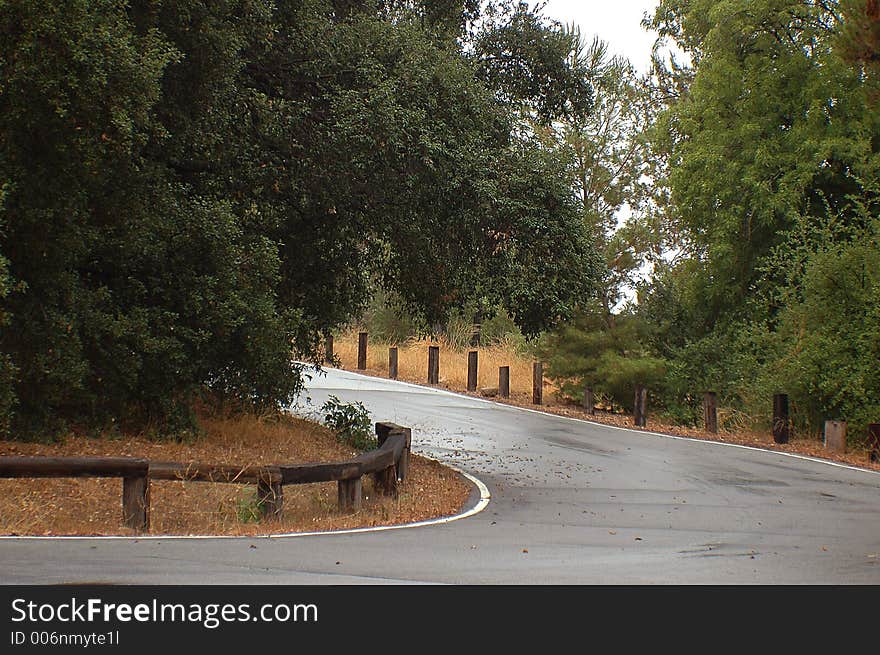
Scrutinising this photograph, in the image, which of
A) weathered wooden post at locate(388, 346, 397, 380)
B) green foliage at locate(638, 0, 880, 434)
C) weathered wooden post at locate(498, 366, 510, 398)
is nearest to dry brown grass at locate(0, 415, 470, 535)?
green foliage at locate(638, 0, 880, 434)

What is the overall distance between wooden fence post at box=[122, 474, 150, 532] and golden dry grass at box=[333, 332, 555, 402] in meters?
22.4

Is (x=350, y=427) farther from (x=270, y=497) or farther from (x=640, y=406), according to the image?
(x=270, y=497)

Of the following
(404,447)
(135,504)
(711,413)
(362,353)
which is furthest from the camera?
(362,353)

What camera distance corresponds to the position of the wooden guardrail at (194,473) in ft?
35.2

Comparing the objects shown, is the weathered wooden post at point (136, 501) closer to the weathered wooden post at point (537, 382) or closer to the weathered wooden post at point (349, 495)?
the weathered wooden post at point (349, 495)

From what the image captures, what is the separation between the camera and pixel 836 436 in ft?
68.1

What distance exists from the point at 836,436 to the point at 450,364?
18292 millimetres

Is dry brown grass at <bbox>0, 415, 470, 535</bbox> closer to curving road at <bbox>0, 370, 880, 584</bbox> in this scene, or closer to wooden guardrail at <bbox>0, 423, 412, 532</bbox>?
wooden guardrail at <bbox>0, 423, 412, 532</bbox>

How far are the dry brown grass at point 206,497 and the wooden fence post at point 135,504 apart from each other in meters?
0.15

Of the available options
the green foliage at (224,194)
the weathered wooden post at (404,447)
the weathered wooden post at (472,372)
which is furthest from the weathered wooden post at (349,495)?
the weathered wooden post at (472,372)

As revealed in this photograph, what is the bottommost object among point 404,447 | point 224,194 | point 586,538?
point 586,538

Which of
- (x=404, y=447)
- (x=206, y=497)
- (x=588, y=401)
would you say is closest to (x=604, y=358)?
(x=588, y=401)

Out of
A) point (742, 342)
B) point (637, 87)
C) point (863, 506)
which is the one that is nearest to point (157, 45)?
point (863, 506)

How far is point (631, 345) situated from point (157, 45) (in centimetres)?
2034
